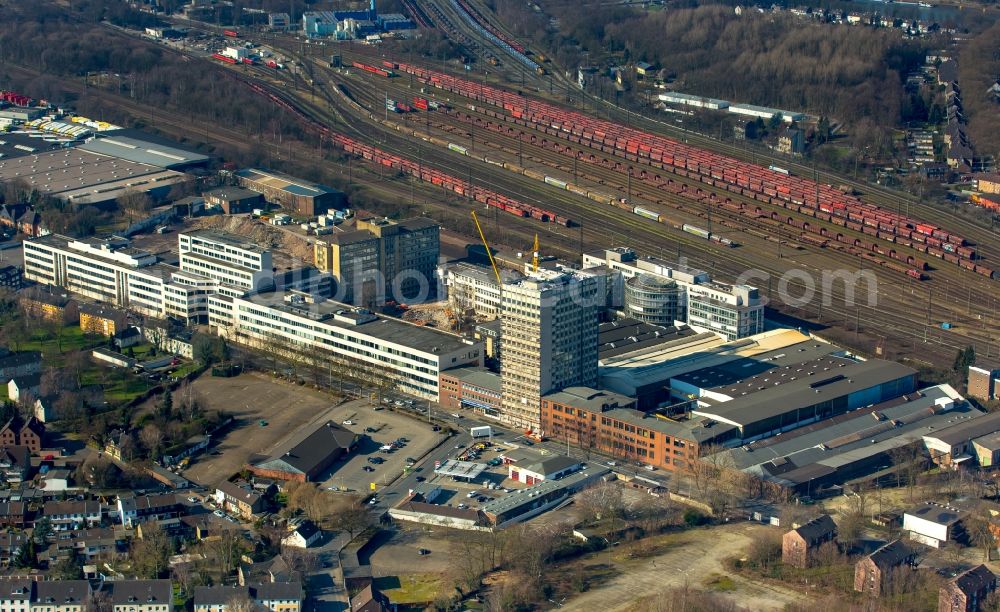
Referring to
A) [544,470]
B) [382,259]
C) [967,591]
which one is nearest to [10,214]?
[382,259]

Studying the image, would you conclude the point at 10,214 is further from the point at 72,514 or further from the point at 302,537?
the point at 302,537

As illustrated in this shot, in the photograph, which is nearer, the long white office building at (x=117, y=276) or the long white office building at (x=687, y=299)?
the long white office building at (x=687, y=299)

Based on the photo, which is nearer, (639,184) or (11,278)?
(11,278)

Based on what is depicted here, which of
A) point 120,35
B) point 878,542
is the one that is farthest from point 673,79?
point 878,542

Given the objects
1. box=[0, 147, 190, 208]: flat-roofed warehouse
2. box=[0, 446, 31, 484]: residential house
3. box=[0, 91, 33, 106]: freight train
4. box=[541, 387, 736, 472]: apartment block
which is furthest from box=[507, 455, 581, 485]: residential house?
box=[0, 91, 33, 106]: freight train

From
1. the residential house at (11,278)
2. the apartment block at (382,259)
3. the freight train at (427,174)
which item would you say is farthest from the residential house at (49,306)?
the freight train at (427,174)

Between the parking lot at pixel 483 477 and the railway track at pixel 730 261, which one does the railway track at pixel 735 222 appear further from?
the parking lot at pixel 483 477

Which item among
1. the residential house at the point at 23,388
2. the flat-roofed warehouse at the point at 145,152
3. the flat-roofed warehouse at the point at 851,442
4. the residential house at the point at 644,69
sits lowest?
the residential house at the point at 23,388
